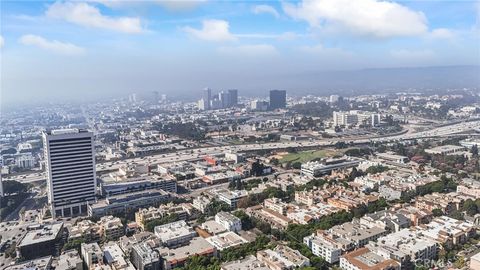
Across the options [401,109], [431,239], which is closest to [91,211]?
[431,239]

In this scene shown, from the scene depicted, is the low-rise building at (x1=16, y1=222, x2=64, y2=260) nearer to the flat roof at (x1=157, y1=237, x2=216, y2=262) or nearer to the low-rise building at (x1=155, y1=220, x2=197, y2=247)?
the low-rise building at (x1=155, y1=220, x2=197, y2=247)

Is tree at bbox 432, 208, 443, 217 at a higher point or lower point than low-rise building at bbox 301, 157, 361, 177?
lower

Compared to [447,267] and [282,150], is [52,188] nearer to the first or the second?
[447,267]

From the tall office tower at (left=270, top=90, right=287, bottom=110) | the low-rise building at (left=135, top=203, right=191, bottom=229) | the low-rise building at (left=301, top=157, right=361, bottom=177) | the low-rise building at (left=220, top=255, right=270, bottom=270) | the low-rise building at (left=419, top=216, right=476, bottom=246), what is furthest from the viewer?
the tall office tower at (left=270, top=90, right=287, bottom=110)

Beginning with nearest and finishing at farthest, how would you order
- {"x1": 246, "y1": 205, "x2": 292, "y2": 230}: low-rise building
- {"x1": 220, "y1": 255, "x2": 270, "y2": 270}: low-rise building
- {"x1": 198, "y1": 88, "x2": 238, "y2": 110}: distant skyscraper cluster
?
{"x1": 220, "y1": 255, "x2": 270, "y2": 270}: low-rise building < {"x1": 246, "y1": 205, "x2": 292, "y2": 230}: low-rise building < {"x1": 198, "y1": 88, "x2": 238, "y2": 110}: distant skyscraper cluster

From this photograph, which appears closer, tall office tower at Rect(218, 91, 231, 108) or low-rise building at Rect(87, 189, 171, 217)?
low-rise building at Rect(87, 189, 171, 217)

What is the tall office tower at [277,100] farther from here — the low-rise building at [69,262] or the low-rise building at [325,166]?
the low-rise building at [69,262]

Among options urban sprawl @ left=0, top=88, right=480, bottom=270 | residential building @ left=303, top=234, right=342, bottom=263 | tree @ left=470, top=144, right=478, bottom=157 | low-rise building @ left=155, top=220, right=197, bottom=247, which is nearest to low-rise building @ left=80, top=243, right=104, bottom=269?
urban sprawl @ left=0, top=88, right=480, bottom=270
